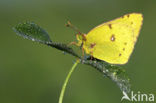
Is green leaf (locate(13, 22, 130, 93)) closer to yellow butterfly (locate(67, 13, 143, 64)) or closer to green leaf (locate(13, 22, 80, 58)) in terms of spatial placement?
green leaf (locate(13, 22, 80, 58))

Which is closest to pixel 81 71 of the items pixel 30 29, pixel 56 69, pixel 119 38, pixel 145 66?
pixel 56 69

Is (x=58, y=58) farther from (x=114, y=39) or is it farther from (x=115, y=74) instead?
(x=115, y=74)

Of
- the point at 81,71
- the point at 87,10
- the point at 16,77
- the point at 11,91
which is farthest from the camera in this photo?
the point at 87,10

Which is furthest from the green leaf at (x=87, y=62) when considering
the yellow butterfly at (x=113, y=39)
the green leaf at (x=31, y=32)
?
the yellow butterfly at (x=113, y=39)

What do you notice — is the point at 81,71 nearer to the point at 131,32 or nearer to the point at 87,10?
the point at 131,32

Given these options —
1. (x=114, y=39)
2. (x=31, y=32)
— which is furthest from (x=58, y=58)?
(x=31, y=32)

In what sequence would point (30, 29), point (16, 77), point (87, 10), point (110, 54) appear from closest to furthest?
point (30, 29) < point (110, 54) < point (16, 77) < point (87, 10)

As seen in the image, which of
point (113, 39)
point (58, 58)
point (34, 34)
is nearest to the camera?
point (34, 34)

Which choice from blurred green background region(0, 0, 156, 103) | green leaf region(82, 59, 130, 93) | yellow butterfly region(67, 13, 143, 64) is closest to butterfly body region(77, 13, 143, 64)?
yellow butterfly region(67, 13, 143, 64)
